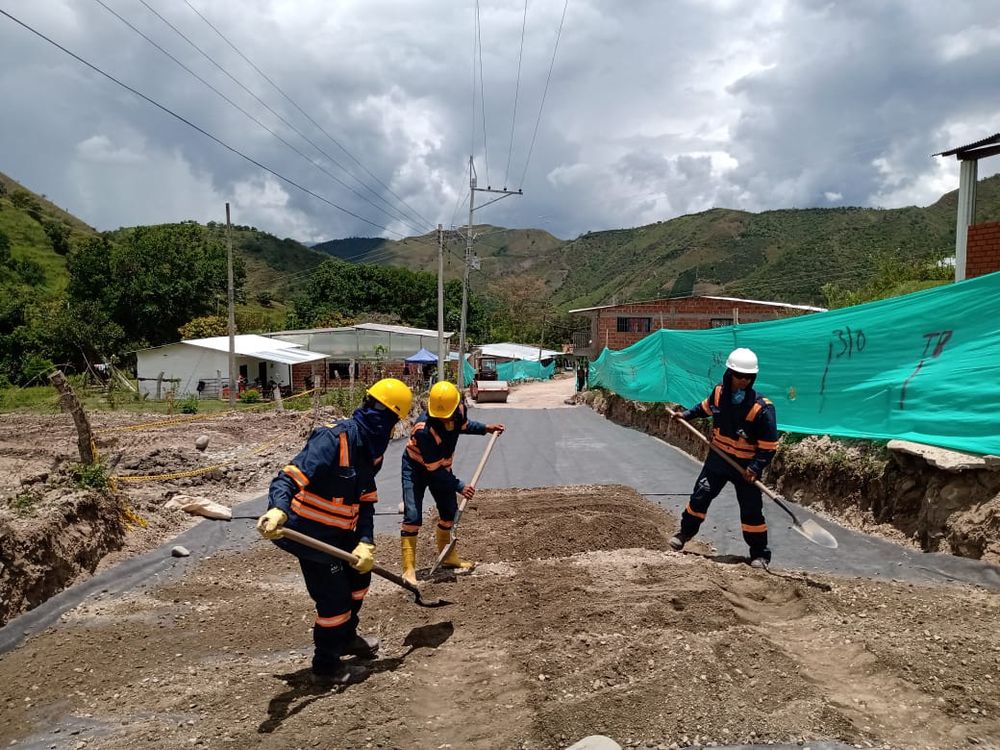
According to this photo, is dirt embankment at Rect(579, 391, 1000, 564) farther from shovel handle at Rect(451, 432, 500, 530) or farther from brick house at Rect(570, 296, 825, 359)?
brick house at Rect(570, 296, 825, 359)

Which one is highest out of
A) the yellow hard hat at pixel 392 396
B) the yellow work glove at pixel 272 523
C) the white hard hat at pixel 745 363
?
the white hard hat at pixel 745 363

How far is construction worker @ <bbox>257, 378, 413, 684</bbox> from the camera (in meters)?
3.44

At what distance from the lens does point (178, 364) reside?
28.3 metres

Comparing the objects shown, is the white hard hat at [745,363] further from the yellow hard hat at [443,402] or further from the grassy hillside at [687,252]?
the grassy hillside at [687,252]

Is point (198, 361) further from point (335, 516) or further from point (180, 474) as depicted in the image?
point (335, 516)

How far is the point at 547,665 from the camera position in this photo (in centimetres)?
342

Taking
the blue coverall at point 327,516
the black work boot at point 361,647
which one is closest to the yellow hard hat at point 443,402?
the blue coverall at point 327,516

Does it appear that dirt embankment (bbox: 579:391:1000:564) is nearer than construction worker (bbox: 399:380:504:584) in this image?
Yes

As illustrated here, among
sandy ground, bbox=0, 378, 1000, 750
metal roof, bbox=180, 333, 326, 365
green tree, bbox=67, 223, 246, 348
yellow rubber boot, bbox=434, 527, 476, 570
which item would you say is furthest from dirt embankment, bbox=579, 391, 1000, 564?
green tree, bbox=67, 223, 246, 348

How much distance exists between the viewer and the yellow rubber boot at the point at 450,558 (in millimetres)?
5266

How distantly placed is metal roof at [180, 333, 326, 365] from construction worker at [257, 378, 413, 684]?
2336cm

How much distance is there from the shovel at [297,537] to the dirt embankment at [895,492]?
12.1ft

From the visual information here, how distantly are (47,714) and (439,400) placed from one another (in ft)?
9.62

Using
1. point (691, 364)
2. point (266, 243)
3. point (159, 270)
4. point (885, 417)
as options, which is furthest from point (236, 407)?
point (266, 243)
